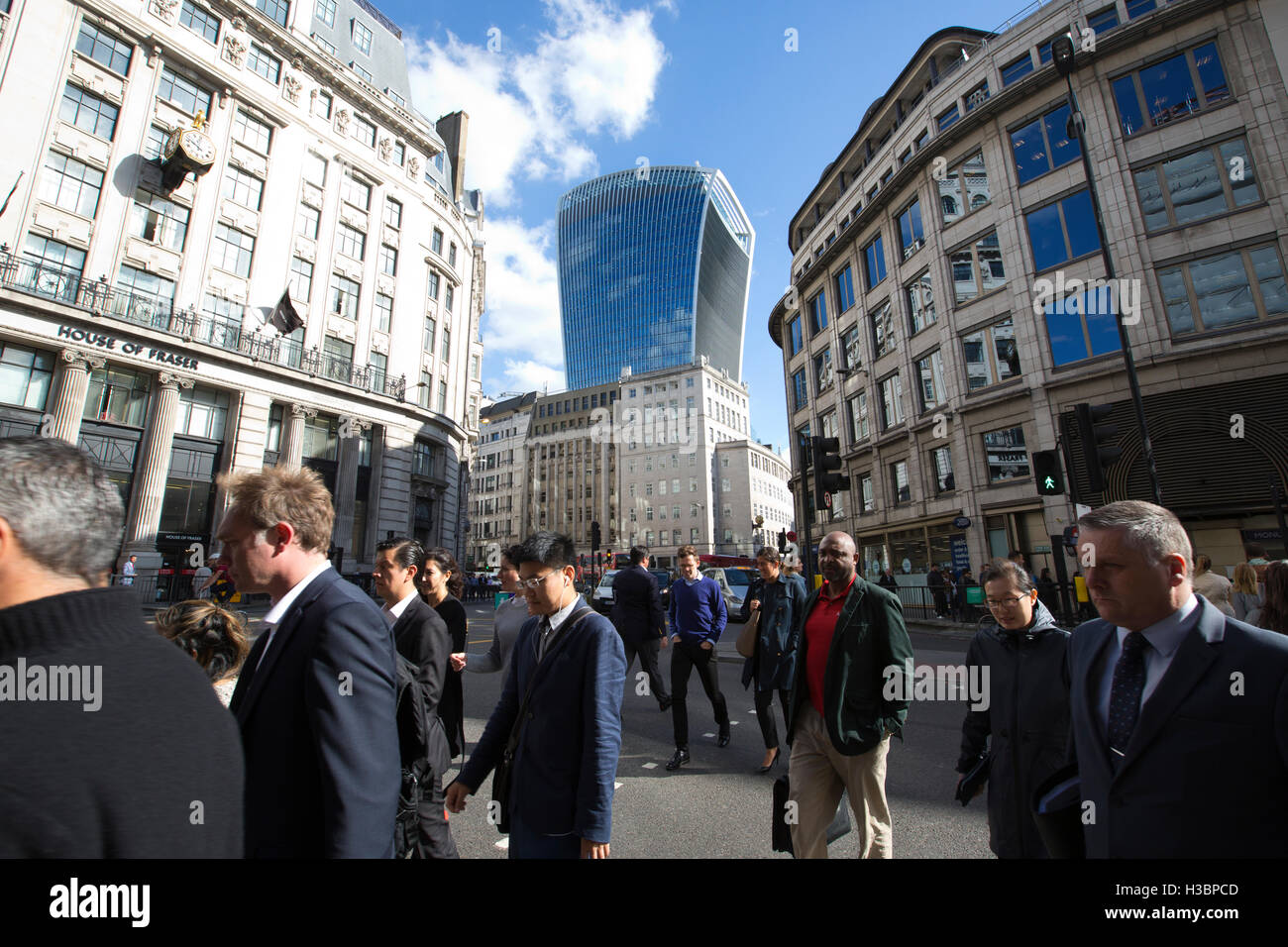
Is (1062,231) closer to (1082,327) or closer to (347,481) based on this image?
(1082,327)

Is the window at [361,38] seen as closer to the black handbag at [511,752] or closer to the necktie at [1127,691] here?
the black handbag at [511,752]

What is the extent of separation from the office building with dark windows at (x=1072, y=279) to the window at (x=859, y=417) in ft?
1.79

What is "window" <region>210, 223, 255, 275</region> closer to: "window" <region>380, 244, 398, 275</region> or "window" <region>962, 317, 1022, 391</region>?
"window" <region>380, 244, 398, 275</region>

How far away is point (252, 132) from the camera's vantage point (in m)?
27.2

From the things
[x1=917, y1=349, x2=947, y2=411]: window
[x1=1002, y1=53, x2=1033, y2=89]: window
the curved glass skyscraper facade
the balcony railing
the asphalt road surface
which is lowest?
the asphalt road surface

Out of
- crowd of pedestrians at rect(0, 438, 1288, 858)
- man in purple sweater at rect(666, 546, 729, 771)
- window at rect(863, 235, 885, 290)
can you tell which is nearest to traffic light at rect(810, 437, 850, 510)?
man in purple sweater at rect(666, 546, 729, 771)

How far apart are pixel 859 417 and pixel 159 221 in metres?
34.0

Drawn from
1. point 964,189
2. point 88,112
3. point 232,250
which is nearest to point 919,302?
point 964,189

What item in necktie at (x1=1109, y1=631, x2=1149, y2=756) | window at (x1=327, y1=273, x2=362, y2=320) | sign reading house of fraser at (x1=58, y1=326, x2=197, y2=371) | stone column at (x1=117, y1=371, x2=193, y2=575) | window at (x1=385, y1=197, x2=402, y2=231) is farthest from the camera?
window at (x1=385, y1=197, x2=402, y2=231)

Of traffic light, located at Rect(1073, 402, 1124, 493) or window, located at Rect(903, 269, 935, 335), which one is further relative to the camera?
window, located at Rect(903, 269, 935, 335)

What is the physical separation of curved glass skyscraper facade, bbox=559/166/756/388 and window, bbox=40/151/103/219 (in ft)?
298

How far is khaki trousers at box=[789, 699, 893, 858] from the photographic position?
3.44m

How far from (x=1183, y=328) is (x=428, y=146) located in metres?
38.5
